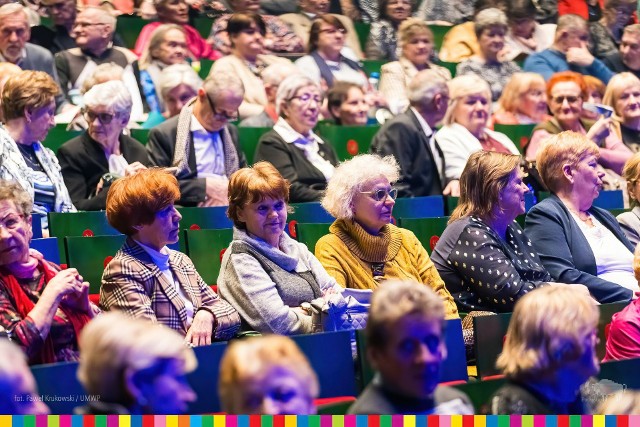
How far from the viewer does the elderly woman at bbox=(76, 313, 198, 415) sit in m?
2.12

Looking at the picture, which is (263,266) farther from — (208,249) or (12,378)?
(12,378)

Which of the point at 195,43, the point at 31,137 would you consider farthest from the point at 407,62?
the point at 31,137

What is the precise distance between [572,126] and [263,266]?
3088mm

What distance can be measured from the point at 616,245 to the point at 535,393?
2.20 meters

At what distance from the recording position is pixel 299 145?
19.0 ft

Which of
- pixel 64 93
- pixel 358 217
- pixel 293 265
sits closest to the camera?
pixel 293 265

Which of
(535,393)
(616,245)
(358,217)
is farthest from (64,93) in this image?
(535,393)

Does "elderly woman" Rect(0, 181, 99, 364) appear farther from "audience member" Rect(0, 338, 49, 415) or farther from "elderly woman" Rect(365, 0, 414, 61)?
"elderly woman" Rect(365, 0, 414, 61)

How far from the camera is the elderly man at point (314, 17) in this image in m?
7.98

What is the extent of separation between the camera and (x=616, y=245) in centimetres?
477

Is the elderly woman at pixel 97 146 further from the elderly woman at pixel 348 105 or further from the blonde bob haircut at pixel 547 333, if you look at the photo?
the blonde bob haircut at pixel 547 333

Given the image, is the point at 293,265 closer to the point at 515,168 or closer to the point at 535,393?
the point at 515,168

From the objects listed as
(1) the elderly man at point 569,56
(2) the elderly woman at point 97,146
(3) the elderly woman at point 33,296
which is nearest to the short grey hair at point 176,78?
(2) the elderly woman at point 97,146

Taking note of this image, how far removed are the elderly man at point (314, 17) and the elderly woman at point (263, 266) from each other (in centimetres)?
410
